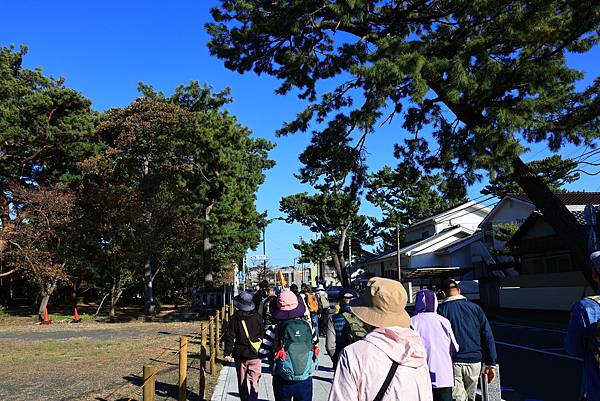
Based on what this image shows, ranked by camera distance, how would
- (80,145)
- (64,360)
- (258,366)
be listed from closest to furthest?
(258,366) < (64,360) < (80,145)

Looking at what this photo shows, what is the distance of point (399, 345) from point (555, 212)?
1249 cm

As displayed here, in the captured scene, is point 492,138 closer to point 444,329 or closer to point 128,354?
point 444,329

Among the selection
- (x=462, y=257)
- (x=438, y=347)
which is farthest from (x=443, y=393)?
(x=462, y=257)

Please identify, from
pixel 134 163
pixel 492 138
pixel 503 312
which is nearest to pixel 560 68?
pixel 492 138

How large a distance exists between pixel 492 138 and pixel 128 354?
1037 cm

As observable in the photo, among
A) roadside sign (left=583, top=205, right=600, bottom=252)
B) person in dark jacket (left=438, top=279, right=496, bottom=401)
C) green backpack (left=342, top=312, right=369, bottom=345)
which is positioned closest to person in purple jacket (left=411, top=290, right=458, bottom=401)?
person in dark jacket (left=438, top=279, right=496, bottom=401)

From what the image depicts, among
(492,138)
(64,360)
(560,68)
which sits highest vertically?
(560,68)

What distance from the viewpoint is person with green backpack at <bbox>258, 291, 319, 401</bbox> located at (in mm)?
5012

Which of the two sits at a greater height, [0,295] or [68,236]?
[68,236]

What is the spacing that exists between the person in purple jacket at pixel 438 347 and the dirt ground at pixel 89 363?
3706mm

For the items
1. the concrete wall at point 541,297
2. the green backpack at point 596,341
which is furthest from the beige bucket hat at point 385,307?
the concrete wall at point 541,297

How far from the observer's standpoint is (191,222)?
29.0 meters

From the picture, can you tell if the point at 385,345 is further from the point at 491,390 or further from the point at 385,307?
the point at 491,390

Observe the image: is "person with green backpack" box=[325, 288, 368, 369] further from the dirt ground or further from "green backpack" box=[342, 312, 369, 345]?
the dirt ground
